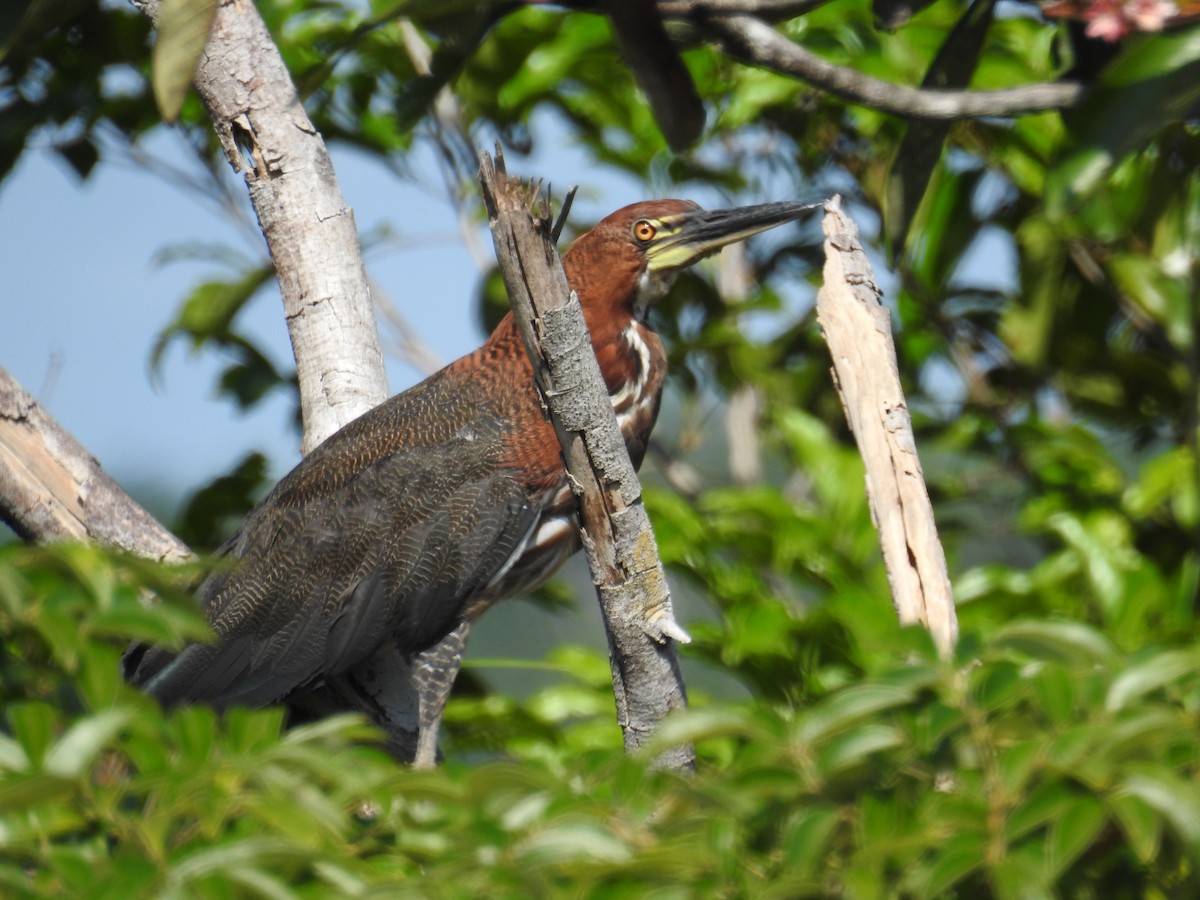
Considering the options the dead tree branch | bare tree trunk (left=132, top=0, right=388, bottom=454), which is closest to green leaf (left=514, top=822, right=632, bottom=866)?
the dead tree branch

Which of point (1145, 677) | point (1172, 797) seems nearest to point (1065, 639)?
point (1145, 677)

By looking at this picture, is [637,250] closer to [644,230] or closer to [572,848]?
[644,230]

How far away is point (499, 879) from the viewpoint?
959 millimetres

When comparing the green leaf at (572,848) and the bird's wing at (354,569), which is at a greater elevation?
the bird's wing at (354,569)

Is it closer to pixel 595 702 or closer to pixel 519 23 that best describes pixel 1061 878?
pixel 595 702

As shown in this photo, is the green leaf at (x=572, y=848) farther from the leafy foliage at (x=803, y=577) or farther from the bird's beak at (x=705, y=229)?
the bird's beak at (x=705, y=229)

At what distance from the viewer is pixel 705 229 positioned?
3299 mm

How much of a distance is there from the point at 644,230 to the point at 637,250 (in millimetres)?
52

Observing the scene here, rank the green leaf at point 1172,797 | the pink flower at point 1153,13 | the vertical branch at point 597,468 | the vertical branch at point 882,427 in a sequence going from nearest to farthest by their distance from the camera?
the green leaf at point 1172,797, the pink flower at point 1153,13, the vertical branch at point 597,468, the vertical branch at point 882,427

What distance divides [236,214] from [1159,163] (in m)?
2.87

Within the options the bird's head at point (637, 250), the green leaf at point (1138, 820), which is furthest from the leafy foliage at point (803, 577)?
the bird's head at point (637, 250)

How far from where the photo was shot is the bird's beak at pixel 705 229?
323 centimetres

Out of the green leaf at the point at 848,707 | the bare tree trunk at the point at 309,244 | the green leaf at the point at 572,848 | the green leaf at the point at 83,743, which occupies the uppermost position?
the bare tree trunk at the point at 309,244

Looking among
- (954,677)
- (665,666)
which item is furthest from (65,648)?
(665,666)
